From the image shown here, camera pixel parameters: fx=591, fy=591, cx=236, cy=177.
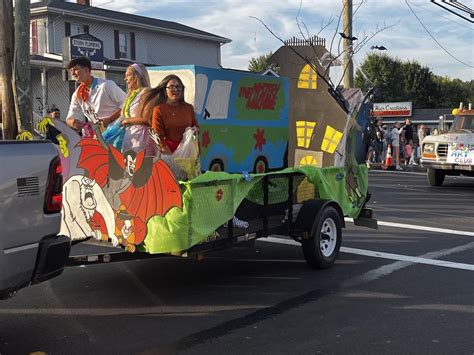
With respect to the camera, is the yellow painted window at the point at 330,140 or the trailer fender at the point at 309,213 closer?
the trailer fender at the point at 309,213

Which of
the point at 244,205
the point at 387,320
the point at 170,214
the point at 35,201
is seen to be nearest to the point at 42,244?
the point at 35,201

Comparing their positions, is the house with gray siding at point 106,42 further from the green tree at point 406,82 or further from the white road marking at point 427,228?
the green tree at point 406,82

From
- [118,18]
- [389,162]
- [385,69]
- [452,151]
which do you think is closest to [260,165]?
[452,151]

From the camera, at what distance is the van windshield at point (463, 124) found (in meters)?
15.1

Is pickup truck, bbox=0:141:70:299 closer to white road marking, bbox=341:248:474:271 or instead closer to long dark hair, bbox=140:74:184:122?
long dark hair, bbox=140:74:184:122

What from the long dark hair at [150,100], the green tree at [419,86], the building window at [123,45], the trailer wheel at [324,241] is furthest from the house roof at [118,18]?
the green tree at [419,86]

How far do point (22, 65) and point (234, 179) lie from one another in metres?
6.16

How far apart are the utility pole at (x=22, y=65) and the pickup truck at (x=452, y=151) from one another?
32.3ft

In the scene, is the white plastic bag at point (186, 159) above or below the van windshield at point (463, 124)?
below

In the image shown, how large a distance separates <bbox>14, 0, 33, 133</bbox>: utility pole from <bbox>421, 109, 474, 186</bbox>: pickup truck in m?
9.84

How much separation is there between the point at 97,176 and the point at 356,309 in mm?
2626

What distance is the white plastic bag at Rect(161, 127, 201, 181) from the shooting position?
5438 mm

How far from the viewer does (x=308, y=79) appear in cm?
830

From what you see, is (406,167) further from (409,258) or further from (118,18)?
(118,18)
